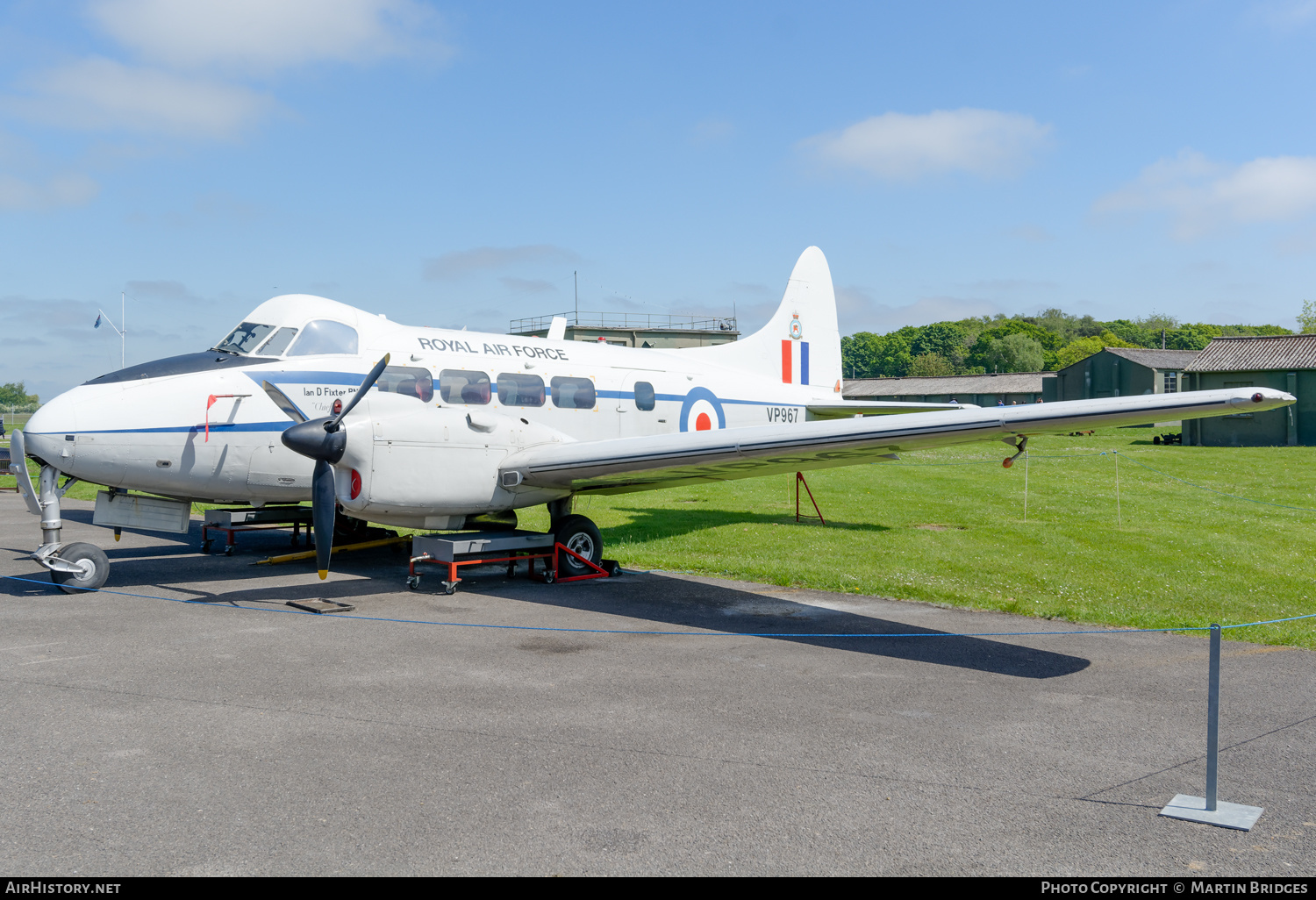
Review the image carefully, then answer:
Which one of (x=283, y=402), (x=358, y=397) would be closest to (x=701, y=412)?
(x=358, y=397)

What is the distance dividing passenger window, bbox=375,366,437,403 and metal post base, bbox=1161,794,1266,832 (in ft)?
32.1

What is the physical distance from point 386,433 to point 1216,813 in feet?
29.1

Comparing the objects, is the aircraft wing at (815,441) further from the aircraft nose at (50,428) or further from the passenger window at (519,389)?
the aircraft nose at (50,428)

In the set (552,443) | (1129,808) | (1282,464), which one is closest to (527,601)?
(552,443)

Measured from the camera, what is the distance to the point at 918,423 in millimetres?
9336

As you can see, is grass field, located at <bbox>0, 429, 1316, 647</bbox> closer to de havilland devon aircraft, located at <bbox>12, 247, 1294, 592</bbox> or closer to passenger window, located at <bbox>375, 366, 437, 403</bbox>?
de havilland devon aircraft, located at <bbox>12, 247, 1294, 592</bbox>

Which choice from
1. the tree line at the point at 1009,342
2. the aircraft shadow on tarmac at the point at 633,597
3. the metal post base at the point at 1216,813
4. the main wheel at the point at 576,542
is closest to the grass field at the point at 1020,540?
the main wheel at the point at 576,542

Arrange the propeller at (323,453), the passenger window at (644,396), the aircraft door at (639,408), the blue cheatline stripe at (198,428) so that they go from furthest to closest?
the passenger window at (644,396)
the aircraft door at (639,408)
the blue cheatline stripe at (198,428)
the propeller at (323,453)

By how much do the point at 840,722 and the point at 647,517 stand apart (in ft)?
41.8

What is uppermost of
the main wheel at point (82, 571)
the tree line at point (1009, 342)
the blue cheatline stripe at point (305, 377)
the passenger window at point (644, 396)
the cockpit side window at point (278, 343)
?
the tree line at point (1009, 342)

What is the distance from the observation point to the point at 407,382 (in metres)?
12.2

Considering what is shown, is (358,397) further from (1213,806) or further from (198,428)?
(1213,806)

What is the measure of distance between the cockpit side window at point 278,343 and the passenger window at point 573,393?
372 cm

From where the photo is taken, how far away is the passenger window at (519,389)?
13094 mm
